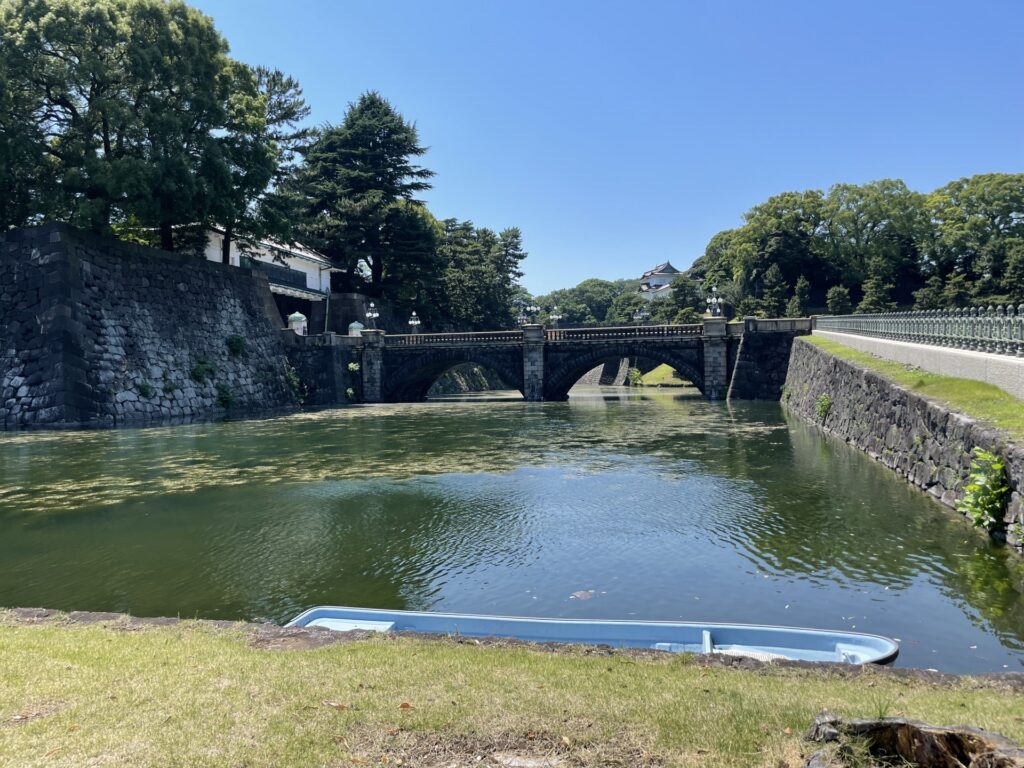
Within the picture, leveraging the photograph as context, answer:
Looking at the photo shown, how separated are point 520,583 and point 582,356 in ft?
121

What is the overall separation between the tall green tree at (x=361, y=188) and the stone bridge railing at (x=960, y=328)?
130ft

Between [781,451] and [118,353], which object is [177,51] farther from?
[781,451]

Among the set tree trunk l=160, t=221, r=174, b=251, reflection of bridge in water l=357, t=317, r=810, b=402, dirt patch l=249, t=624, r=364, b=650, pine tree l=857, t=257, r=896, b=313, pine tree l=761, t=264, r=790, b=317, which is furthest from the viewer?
pine tree l=761, t=264, r=790, b=317

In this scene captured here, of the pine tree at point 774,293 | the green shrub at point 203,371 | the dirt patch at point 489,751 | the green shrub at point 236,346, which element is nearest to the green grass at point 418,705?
the dirt patch at point 489,751

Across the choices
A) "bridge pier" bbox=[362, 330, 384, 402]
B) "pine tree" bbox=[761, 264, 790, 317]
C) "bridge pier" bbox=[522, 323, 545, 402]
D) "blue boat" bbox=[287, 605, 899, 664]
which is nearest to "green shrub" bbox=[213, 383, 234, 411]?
"bridge pier" bbox=[362, 330, 384, 402]

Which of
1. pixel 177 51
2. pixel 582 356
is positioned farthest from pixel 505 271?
pixel 177 51

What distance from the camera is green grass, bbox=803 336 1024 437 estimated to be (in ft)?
39.0

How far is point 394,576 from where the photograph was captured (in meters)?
10.2

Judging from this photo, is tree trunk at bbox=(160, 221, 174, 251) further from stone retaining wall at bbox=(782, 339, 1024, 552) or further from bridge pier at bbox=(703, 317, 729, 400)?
stone retaining wall at bbox=(782, 339, 1024, 552)

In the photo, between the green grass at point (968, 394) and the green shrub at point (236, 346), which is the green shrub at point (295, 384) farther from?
the green grass at point (968, 394)

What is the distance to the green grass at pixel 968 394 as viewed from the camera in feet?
39.0

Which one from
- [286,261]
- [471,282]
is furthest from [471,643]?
[471,282]

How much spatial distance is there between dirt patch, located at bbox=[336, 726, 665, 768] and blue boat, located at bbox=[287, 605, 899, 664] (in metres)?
2.35

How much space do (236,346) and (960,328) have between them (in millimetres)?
35945
